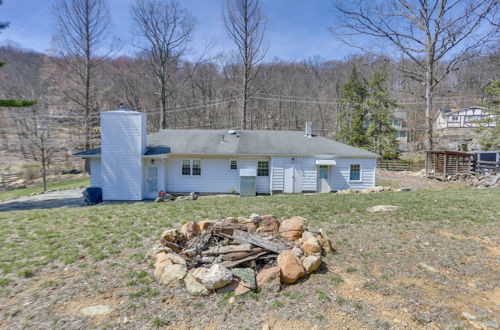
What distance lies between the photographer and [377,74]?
88.1 ft

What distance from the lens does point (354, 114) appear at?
29.1 meters

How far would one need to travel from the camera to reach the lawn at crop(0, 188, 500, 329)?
275 cm

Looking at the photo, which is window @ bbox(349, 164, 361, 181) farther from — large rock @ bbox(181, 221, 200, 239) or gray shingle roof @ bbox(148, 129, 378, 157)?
large rock @ bbox(181, 221, 200, 239)

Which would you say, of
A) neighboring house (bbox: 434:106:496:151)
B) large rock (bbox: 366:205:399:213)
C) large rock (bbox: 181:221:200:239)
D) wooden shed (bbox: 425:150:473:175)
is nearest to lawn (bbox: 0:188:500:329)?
large rock (bbox: 366:205:399:213)

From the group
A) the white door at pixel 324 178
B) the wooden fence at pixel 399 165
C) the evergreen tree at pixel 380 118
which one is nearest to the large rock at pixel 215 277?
the white door at pixel 324 178

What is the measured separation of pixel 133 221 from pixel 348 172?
430 inches

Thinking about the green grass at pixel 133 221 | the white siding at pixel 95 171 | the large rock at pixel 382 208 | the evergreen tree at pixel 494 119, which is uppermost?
the evergreen tree at pixel 494 119

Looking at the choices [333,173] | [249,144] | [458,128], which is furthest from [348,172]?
[458,128]

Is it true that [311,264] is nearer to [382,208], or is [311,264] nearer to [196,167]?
[382,208]

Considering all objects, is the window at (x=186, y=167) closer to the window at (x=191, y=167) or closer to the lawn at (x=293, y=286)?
the window at (x=191, y=167)

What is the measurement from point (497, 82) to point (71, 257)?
28.4 metres

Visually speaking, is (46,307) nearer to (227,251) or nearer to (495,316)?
(227,251)

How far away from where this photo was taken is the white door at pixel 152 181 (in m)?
12.4

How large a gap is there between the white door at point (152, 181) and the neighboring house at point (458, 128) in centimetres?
3712
